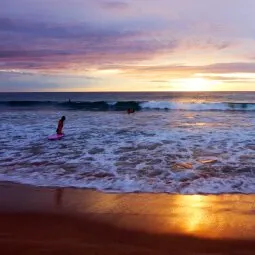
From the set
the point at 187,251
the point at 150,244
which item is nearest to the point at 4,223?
the point at 150,244

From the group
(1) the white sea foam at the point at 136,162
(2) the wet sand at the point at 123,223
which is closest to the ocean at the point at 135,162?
(1) the white sea foam at the point at 136,162

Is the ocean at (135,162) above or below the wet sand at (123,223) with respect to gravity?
above

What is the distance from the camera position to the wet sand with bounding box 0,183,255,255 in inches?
160

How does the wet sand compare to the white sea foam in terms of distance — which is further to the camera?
the white sea foam

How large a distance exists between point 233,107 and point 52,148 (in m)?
29.7

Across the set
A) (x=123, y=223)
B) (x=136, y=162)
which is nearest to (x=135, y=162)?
(x=136, y=162)

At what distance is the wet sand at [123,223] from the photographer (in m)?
4.06

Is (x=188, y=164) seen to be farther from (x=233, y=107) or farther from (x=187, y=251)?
(x=233, y=107)

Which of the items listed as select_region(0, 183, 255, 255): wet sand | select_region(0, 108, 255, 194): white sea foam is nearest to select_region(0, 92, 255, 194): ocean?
select_region(0, 108, 255, 194): white sea foam

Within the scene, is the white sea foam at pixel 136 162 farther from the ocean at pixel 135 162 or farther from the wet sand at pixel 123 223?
the wet sand at pixel 123 223

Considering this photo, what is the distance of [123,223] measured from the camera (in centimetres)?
477

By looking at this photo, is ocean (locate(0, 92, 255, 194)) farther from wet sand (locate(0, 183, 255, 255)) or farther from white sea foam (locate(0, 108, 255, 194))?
wet sand (locate(0, 183, 255, 255))

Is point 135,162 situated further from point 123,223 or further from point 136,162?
point 123,223

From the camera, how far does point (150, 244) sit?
416 centimetres
